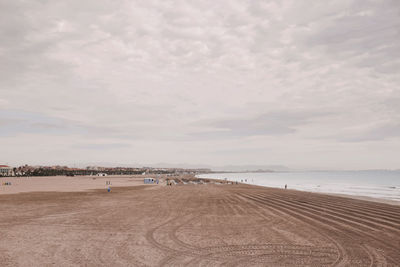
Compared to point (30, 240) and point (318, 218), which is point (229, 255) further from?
point (318, 218)

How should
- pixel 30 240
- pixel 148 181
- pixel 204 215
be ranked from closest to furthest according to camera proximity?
pixel 30 240
pixel 204 215
pixel 148 181

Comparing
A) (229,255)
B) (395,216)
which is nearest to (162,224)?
(229,255)

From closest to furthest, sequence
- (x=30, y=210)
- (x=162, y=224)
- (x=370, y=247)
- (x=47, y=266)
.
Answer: (x=47, y=266) → (x=370, y=247) → (x=162, y=224) → (x=30, y=210)

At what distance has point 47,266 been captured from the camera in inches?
415

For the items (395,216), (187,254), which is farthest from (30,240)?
(395,216)

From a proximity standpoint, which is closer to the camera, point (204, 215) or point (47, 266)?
point (47, 266)

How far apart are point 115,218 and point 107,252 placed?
29.1 feet

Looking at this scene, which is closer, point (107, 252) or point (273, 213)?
point (107, 252)

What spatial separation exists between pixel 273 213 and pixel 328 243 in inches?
382

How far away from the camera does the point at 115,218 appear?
2077 centimetres

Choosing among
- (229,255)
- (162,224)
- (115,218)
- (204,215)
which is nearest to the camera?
(229,255)

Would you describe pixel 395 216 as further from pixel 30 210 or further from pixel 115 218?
pixel 30 210

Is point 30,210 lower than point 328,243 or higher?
lower

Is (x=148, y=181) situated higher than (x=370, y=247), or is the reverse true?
(x=370, y=247)
